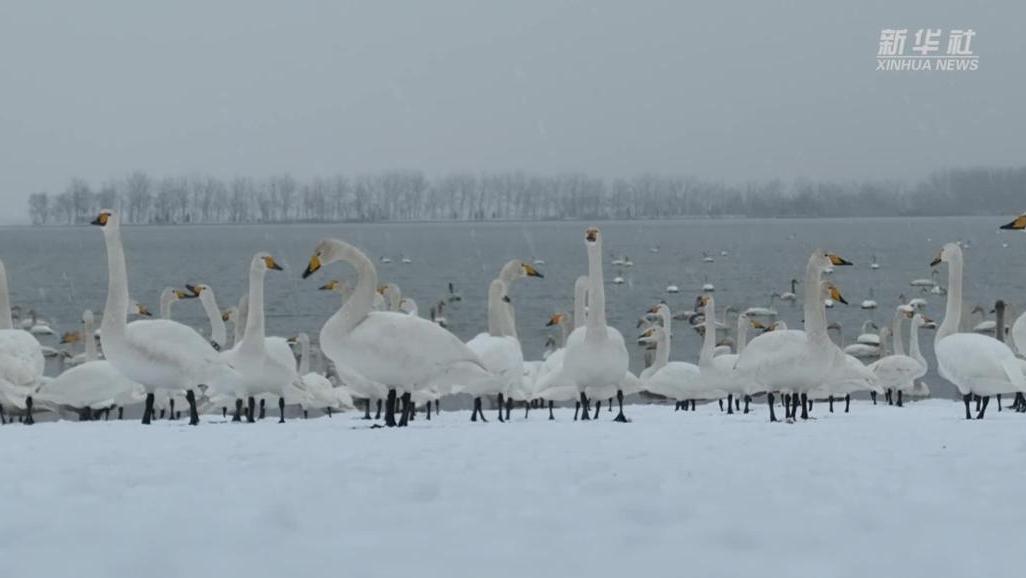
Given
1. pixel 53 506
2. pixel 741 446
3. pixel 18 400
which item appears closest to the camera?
pixel 53 506

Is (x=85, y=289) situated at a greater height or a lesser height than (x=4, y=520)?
lesser

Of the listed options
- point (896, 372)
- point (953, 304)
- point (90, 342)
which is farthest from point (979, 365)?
point (90, 342)

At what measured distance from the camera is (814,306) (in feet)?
43.4

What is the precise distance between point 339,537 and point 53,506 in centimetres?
140

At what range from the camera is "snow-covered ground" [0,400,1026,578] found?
5027mm

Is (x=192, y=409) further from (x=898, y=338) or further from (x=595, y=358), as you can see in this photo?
(x=898, y=338)

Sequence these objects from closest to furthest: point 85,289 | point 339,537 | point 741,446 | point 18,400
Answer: point 339,537
point 741,446
point 18,400
point 85,289

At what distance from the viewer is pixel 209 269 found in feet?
270

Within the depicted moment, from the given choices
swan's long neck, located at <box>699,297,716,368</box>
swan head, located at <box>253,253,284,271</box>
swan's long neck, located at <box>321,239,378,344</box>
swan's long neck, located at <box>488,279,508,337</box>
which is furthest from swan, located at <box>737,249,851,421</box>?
swan head, located at <box>253,253,284,271</box>

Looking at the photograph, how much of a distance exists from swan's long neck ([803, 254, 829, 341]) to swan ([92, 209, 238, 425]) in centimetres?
559

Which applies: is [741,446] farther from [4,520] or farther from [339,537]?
[4,520]

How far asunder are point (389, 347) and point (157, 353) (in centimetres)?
224

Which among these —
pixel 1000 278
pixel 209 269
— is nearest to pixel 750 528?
pixel 1000 278

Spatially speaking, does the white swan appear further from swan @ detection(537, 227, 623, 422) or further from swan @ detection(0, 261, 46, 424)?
swan @ detection(0, 261, 46, 424)
